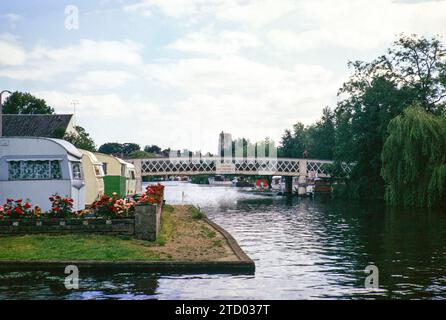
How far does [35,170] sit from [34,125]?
51.6 m

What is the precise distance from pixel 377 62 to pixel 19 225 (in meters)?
61.0

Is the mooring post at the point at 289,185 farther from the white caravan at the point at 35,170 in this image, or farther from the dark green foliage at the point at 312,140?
the white caravan at the point at 35,170

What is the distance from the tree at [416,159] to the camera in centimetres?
A: 4791

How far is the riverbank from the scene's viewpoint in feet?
54.2

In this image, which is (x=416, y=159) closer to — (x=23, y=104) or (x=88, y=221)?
(x=88, y=221)

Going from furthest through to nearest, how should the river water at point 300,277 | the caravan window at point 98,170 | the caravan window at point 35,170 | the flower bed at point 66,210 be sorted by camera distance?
the caravan window at point 98,170 → the caravan window at point 35,170 → the flower bed at point 66,210 → the river water at point 300,277

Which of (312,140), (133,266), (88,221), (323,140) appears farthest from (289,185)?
(133,266)

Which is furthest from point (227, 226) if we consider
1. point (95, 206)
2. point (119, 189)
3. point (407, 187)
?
point (407, 187)

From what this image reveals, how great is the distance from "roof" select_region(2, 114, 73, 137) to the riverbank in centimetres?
5268

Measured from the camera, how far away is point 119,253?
17.5 m

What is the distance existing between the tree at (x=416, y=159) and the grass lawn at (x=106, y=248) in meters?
31.1

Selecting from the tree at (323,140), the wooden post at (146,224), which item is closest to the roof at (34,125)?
the wooden post at (146,224)

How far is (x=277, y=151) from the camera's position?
485 ft
